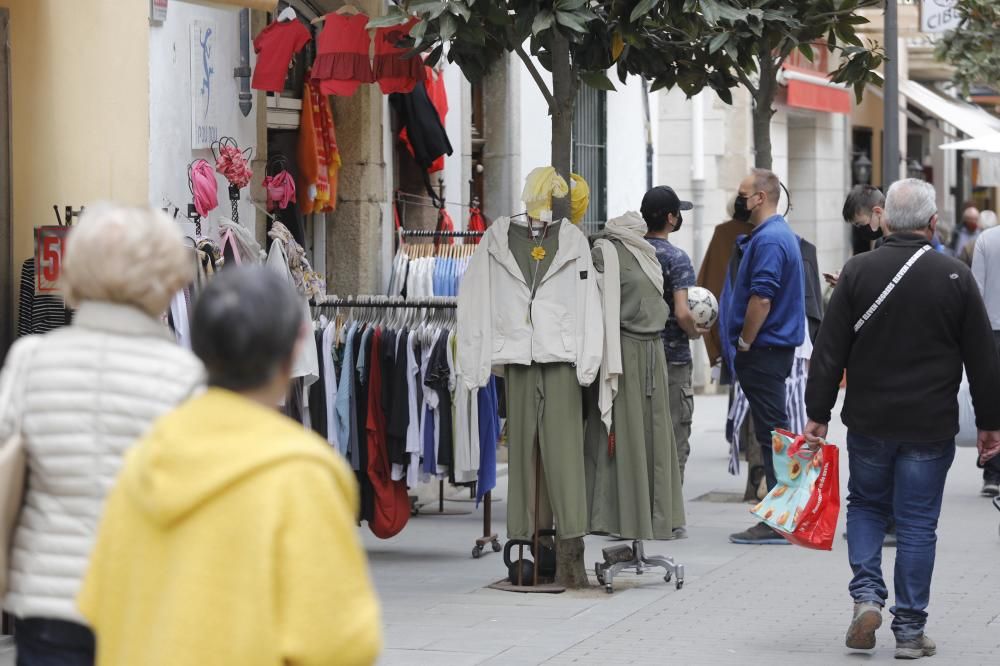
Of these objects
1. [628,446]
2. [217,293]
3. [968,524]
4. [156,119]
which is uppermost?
[156,119]

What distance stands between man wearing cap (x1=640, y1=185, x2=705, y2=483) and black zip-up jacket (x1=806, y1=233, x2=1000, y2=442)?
2868mm

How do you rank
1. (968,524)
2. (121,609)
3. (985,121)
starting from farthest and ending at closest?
(985,121) → (968,524) → (121,609)

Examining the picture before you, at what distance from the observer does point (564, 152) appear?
9102 mm

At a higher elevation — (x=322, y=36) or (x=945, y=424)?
(x=322, y=36)

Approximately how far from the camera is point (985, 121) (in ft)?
90.1

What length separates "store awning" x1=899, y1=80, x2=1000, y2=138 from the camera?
83.7 ft

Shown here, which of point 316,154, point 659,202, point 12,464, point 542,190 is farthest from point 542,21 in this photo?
point 12,464

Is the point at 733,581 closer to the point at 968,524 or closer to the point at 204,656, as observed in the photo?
the point at 968,524

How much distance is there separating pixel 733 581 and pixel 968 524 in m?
2.74

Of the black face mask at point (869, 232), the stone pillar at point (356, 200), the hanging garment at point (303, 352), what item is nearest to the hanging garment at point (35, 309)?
the hanging garment at point (303, 352)

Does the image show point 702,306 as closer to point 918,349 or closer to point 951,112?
point 918,349

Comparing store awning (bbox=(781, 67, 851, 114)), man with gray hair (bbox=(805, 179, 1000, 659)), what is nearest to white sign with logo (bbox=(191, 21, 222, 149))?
man with gray hair (bbox=(805, 179, 1000, 659))

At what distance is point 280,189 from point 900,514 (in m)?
4.81

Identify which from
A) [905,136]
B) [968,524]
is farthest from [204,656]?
[905,136]
